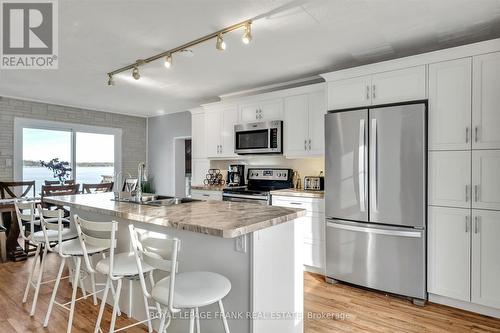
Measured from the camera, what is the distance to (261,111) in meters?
4.30

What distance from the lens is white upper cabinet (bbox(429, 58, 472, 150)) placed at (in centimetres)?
256

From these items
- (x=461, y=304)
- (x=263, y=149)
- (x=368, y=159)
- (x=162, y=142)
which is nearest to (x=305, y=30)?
(x=368, y=159)

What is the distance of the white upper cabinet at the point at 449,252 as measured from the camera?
256 centimetres

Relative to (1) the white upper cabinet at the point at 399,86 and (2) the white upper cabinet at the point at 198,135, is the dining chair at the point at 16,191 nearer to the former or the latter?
(2) the white upper cabinet at the point at 198,135

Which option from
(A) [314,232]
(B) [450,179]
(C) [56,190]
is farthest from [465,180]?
(C) [56,190]

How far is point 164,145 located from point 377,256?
17.2ft

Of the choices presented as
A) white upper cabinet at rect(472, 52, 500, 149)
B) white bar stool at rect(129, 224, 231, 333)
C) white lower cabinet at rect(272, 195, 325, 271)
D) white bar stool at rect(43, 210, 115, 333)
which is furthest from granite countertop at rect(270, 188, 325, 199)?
white bar stool at rect(43, 210, 115, 333)

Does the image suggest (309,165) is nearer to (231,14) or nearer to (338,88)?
(338,88)

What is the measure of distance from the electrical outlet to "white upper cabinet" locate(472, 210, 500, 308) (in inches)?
83.7

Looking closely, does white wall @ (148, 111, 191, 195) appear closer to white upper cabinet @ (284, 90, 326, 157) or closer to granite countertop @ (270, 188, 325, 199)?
white upper cabinet @ (284, 90, 326, 157)

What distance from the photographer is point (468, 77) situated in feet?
8.36

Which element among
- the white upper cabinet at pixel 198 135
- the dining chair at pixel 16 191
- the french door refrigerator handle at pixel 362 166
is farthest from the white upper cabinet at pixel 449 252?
Answer: the dining chair at pixel 16 191

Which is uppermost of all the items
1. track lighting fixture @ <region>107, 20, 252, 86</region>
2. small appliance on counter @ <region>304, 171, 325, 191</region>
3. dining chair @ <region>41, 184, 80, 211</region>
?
track lighting fixture @ <region>107, 20, 252, 86</region>

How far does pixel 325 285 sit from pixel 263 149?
195 cm
